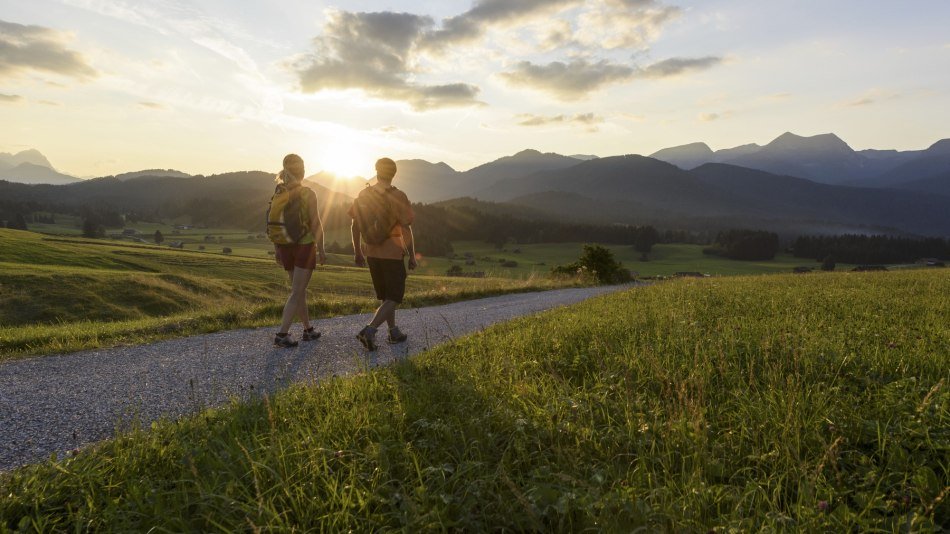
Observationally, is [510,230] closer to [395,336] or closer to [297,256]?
[395,336]

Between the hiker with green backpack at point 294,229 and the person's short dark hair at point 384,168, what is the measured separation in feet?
3.71

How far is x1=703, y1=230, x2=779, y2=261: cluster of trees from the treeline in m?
8.87

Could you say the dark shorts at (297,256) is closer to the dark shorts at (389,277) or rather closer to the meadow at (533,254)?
the dark shorts at (389,277)

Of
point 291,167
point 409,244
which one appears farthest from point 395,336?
point 291,167

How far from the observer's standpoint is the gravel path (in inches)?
166

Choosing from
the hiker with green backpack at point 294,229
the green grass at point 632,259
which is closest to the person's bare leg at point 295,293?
the hiker with green backpack at point 294,229

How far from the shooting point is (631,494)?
2.63m

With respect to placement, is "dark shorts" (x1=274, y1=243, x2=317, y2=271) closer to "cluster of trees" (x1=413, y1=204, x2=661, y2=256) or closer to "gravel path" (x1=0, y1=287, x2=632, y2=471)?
"gravel path" (x1=0, y1=287, x2=632, y2=471)

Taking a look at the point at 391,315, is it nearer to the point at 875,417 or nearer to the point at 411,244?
the point at 411,244

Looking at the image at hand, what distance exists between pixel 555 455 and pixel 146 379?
5.27m

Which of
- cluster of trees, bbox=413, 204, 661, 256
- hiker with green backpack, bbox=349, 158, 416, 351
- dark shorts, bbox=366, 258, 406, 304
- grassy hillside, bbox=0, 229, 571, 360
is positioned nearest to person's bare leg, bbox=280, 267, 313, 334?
hiker with green backpack, bbox=349, 158, 416, 351

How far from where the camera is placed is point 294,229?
304 inches

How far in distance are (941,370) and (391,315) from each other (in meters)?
6.72

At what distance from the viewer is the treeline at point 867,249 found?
416ft
